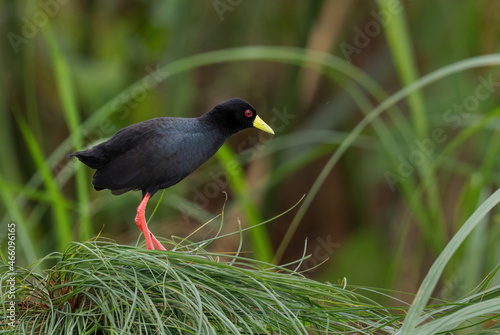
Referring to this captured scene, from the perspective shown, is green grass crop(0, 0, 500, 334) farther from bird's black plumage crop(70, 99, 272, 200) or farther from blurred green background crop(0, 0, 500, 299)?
bird's black plumage crop(70, 99, 272, 200)

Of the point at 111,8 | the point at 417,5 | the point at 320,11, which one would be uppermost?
the point at 111,8

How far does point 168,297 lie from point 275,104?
115 inches

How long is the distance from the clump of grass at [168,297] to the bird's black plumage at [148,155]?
0.22 meters

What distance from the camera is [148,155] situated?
153cm

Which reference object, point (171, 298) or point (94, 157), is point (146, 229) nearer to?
point (94, 157)

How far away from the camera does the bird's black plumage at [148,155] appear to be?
153 centimetres

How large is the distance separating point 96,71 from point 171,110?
471 millimetres

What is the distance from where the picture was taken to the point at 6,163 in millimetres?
3369

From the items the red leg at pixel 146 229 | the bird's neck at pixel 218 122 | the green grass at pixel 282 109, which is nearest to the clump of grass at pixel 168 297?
the red leg at pixel 146 229

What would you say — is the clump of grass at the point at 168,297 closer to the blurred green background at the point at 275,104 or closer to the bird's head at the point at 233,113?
the bird's head at the point at 233,113

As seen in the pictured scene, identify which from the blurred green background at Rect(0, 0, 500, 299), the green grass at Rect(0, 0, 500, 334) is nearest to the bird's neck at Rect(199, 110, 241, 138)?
the green grass at Rect(0, 0, 500, 334)

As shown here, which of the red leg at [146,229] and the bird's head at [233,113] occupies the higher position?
the bird's head at [233,113]

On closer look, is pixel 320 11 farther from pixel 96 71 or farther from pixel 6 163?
pixel 6 163

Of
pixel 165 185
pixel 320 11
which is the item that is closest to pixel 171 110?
pixel 320 11
